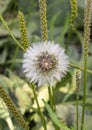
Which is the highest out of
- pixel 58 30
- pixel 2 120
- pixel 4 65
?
pixel 58 30

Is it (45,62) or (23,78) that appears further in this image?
(23,78)

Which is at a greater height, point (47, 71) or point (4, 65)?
point (47, 71)

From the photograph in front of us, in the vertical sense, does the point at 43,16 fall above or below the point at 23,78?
above

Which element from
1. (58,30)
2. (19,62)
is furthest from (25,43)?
(58,30)

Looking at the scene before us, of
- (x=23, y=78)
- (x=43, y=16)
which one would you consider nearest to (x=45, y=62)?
(x=43, y=16)

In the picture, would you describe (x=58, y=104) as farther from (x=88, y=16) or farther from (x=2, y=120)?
(x=88, y=16)

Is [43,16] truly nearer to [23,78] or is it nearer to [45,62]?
[45,62]

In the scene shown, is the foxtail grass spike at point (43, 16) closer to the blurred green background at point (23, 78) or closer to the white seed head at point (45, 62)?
the white seed head at point (45, 62)

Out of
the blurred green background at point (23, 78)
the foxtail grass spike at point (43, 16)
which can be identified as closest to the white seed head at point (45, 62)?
the foxtail grass spike at point (43, 16)
